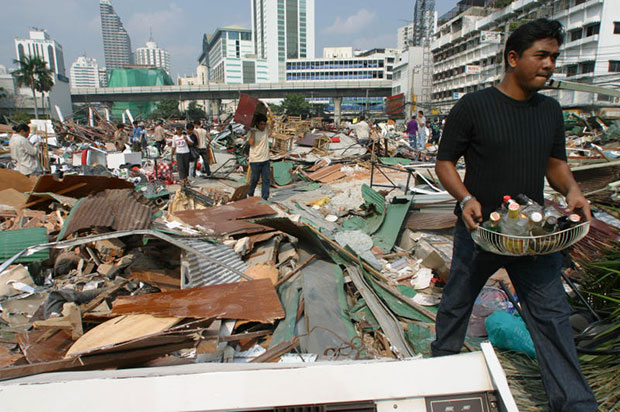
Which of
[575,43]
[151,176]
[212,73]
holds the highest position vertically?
[212,73]

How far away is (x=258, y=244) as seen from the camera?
4.31 m

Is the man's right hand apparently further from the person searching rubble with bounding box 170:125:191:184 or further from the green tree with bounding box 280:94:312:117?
the green tree with bounding box 280:94:312:117

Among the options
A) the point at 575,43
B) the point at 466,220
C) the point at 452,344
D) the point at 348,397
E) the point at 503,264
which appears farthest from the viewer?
the point at 575,43

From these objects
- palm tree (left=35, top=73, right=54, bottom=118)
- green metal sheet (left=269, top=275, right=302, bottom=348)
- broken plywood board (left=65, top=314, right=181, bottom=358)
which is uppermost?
palm tree (left=35, top=73, right=54, bottom=118)

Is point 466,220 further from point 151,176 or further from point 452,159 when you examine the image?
point 151,176

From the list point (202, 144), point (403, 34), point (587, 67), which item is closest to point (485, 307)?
point (202, 144)

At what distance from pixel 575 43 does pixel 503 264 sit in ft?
161

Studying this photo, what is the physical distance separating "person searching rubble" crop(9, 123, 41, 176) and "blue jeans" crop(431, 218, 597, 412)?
8451 mm

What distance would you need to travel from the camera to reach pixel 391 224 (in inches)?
209

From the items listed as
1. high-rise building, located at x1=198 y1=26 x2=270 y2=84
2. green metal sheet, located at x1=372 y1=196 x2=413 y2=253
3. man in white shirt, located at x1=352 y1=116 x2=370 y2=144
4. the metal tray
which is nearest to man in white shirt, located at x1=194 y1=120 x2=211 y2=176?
man in white shirt, located at x1=352 y1=116 x2=370 y2=144

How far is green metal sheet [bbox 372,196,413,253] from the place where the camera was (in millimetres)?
5062

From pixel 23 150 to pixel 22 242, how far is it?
4.59 metres

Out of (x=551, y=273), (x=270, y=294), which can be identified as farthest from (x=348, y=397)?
(x=270, y=294)

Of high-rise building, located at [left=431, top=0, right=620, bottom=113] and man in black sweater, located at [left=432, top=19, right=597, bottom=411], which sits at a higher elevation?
high-rise building, located at [left=431, top=0, right=620, bottom=113]
